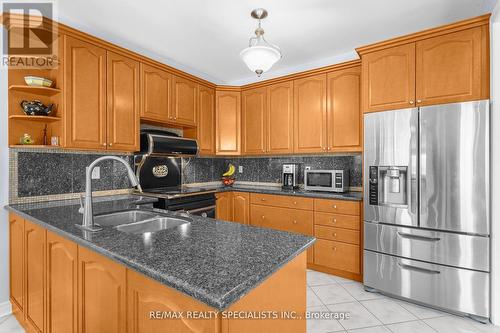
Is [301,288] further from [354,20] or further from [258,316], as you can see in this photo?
[354,20]

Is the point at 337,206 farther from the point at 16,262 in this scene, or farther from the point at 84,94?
the point at 16,262

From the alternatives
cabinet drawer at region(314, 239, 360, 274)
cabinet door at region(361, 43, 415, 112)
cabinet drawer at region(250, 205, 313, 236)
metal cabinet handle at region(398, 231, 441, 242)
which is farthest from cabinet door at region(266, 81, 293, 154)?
metal cabinet handle at region(398, 231, 441, 242)

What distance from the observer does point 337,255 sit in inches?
107

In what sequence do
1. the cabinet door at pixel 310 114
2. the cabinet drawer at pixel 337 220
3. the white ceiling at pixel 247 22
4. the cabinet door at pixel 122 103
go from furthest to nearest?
the cabinet door at pixel 310 114 → the cabinet drawer at pixel 337 220 → the cabinet door at pixel 122 103 → the white ceiling at pixel 247 22

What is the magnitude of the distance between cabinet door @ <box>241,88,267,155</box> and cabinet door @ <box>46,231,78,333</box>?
8.56 ft

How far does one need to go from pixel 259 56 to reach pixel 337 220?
1859mm

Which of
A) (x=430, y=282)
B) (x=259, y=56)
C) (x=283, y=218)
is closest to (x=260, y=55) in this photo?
(x=259, y=56)

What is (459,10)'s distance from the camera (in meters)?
2.19

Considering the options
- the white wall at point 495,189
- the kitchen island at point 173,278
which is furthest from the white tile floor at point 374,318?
the kitchen island at point 173,278

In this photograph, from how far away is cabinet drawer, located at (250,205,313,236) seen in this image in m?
2.92

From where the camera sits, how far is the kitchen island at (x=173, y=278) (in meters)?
0.71

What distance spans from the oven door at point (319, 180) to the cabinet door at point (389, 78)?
0.89 metres

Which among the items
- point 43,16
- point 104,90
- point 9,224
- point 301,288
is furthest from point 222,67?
point 301,288

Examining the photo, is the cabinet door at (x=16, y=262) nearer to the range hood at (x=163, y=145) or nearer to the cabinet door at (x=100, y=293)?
the cabinet door at (x=100, y=293)
